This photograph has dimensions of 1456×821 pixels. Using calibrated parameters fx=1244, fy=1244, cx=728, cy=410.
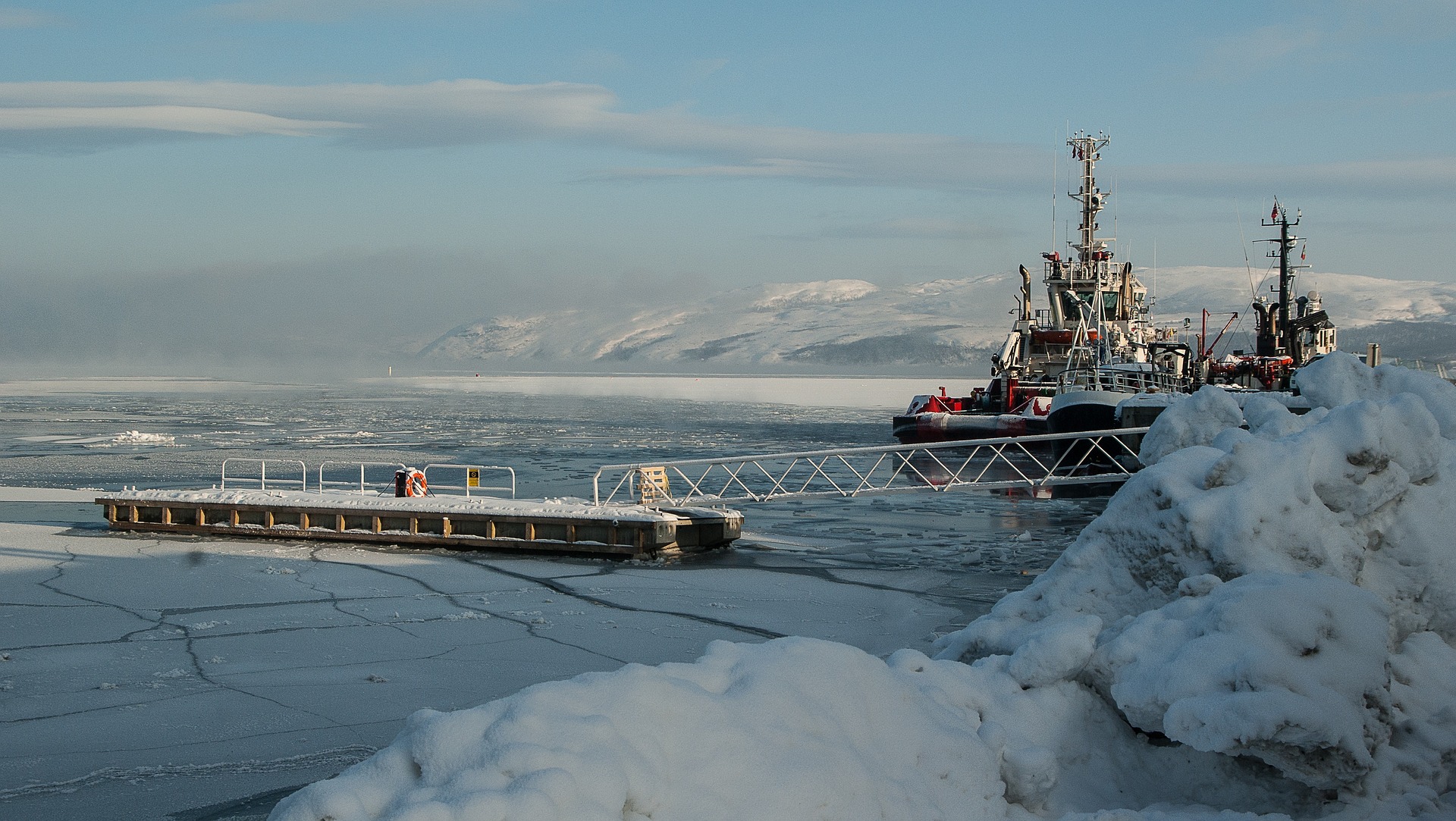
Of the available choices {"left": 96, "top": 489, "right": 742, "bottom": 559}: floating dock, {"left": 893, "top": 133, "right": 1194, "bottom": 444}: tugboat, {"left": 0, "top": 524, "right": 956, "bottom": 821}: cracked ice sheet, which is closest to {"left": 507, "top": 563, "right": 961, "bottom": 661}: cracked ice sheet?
Result: {"left": 0, "top": 524, "right": 956, "bottom": 821}: cracked ice sheet

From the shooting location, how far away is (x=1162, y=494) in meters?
9.64

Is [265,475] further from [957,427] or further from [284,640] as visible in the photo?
[957,427]

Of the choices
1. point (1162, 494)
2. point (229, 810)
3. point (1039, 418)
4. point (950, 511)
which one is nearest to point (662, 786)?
point (229, 810)

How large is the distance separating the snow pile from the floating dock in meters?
11.1

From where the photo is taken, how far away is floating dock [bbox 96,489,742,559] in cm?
2059

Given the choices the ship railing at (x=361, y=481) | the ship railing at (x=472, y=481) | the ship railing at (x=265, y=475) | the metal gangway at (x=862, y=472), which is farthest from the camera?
the ship railing at (x=265, y=475)

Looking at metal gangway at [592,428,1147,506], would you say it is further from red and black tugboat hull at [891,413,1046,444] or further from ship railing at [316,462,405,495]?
ship railing at [316,462,405,495]

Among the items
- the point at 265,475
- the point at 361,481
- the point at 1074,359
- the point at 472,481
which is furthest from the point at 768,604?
the point at 1074,359

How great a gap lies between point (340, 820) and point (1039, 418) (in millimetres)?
43135

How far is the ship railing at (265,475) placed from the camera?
2642 centimetres

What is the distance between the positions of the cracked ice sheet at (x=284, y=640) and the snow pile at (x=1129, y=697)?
3.65 m

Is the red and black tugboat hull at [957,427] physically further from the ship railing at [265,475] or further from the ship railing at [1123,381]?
the ship railing at [265,475]

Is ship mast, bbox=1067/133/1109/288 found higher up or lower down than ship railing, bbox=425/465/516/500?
higher up

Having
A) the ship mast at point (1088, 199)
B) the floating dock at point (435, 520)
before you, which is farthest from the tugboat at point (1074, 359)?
the floating dock at point (435, 520)
